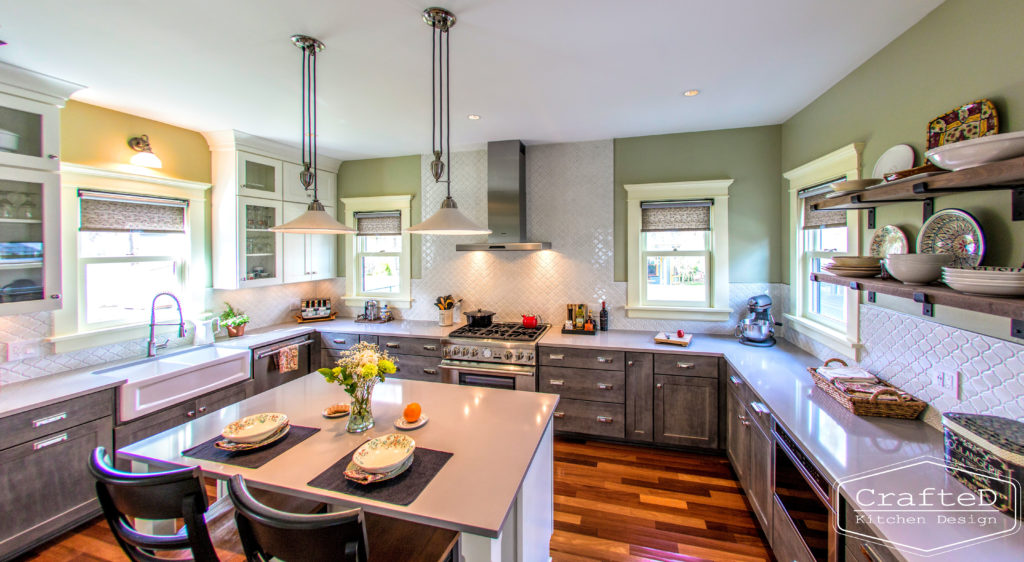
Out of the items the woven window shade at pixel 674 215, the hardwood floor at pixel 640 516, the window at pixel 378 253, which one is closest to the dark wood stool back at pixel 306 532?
the hardwood floor at pixel 640 516

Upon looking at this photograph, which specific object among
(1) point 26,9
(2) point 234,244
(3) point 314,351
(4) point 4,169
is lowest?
(3) point 314,351

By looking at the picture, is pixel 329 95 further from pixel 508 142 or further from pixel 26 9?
pixel 508 142

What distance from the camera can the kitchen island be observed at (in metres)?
1.35

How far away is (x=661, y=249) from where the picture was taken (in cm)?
397

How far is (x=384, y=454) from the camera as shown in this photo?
1.57 metres

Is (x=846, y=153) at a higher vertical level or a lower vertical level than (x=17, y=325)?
higher

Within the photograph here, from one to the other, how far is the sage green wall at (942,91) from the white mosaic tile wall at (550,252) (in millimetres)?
1654

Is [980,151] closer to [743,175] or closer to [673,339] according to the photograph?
[673,339]

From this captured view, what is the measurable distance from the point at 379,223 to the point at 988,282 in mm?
4768

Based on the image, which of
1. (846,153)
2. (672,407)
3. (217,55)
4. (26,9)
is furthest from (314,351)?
(846,153)

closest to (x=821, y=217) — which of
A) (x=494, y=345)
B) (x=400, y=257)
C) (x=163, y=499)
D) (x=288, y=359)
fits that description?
(x=494, y=345)

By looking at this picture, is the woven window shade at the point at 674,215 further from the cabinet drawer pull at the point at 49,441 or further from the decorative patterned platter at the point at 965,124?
the cabinet drawer pull at the point at 49,441

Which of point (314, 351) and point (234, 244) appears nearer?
point (234, 244)

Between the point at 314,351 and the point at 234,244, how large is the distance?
130cm
